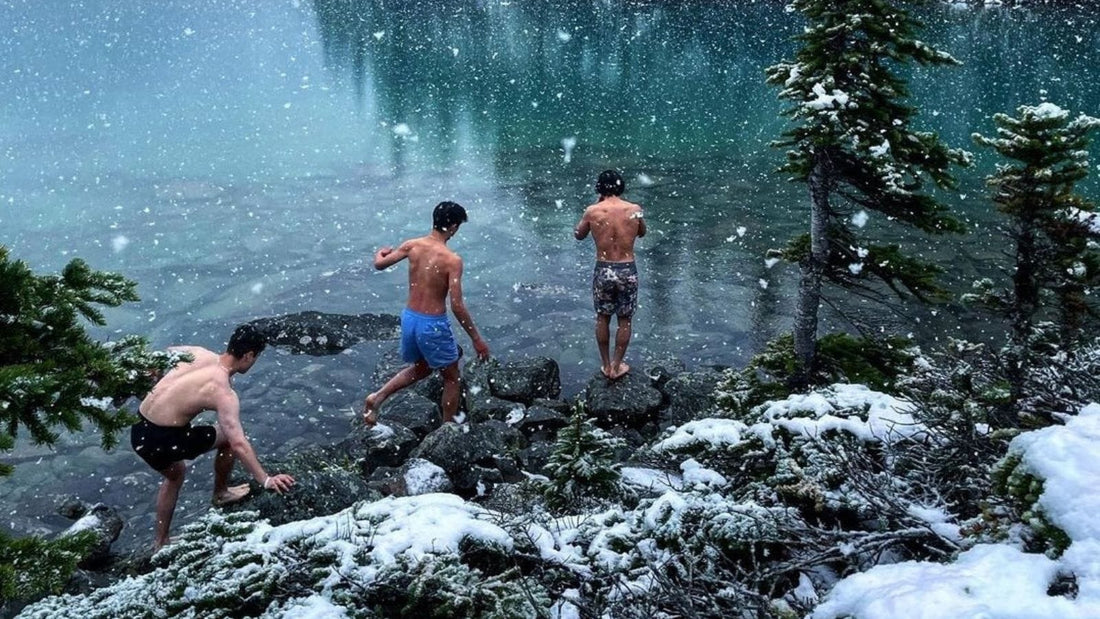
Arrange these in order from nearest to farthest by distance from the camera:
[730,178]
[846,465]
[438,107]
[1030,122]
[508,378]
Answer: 1. [846,465]
2. [1030,122]
3. [508,378]
4. [730,178]
5. [438,107]

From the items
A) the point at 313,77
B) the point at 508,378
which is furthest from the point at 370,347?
the point at 313,77

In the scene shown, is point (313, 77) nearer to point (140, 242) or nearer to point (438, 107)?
point (438, 107)

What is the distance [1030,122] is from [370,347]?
823cm

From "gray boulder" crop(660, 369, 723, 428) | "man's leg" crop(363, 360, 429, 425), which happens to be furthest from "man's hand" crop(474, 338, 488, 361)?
"gray boulder" crop(660, 369, 723, 428)

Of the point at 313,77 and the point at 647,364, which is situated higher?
the point at 313,77

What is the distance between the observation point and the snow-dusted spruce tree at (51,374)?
2.52m

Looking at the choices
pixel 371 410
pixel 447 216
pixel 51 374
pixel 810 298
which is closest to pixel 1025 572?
pixel 51 374

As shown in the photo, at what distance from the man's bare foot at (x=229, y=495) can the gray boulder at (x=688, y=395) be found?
441 cm

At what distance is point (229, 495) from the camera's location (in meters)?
6.50

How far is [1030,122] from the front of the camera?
5.60m

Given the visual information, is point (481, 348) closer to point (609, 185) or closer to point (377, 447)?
point (377, 447)

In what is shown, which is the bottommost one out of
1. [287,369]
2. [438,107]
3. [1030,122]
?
[287,369]

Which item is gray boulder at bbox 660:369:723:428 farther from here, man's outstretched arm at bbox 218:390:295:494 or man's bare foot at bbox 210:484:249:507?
man's bare foot at bbox 210:484:249:507

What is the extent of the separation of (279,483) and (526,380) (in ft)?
12.9
